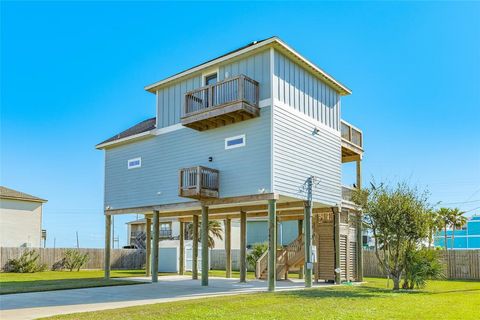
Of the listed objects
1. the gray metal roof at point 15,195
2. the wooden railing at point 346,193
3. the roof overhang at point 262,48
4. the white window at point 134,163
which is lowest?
the wooden railing at point 346,193

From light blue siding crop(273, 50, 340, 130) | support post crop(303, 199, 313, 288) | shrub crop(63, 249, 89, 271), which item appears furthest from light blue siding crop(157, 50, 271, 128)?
shrub crop(63, 249, 89, 271)

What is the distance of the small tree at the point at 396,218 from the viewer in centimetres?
1780

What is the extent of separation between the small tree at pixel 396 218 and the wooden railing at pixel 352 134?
5.38 metres

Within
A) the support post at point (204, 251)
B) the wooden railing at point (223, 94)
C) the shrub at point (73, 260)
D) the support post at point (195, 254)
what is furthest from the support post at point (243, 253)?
the shrub at point (73, 260)

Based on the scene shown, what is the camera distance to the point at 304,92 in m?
19.9

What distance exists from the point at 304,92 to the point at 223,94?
344 centimetres

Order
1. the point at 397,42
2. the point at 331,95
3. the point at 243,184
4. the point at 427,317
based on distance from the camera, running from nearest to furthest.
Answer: the point at 427,317 < the point at 243,184 < the point at 397,42 < the point at 331,95

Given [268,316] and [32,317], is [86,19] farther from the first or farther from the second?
[268,316]

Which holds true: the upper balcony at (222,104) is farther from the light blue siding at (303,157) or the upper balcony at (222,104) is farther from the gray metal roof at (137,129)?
the gray metal roof at (137,129)

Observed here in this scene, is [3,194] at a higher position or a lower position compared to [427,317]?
higher

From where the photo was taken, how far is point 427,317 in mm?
10633

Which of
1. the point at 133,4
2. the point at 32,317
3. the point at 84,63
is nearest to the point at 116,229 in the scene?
the point at 84,63

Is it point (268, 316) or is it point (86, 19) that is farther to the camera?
point (86, 19)

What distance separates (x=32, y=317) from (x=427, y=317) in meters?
8.54
